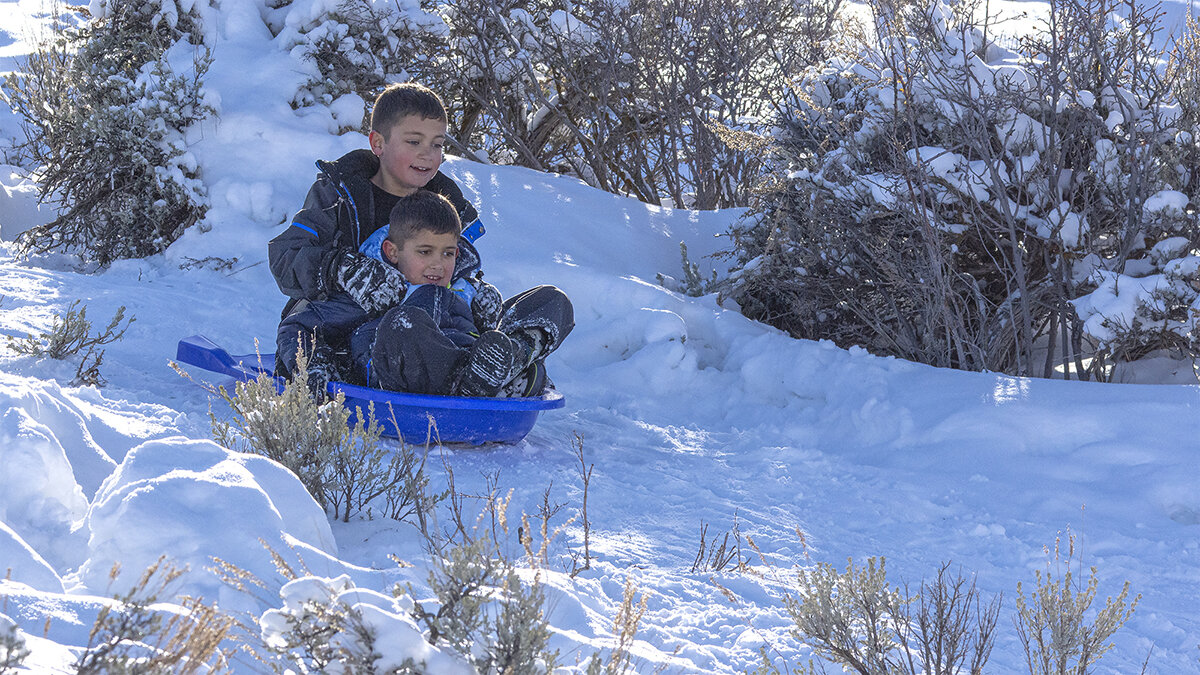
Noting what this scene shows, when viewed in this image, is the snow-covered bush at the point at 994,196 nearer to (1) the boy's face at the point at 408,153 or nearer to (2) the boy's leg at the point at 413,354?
(1) the boy's face at the point at 408,153

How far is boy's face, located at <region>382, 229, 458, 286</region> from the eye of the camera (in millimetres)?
3936

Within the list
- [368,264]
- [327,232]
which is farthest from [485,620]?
[327,232]

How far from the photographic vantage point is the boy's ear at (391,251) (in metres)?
4.00

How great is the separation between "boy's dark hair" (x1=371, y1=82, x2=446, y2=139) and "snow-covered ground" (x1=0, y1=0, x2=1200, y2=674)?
1269mm

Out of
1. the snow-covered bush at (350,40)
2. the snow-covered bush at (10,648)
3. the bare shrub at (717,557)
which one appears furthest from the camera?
the snow-covered bush at (350,40)

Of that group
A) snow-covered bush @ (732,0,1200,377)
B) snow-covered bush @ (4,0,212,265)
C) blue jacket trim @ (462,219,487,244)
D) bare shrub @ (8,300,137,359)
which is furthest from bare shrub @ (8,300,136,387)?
snow-covered bush @ (732,0,1200,377)

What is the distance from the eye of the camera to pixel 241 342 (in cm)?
538

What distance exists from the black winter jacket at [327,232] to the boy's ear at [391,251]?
187 millimetres

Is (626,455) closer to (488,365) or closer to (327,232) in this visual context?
(488,365)

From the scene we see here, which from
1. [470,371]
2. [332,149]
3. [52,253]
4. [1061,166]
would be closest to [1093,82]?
[1061,166]

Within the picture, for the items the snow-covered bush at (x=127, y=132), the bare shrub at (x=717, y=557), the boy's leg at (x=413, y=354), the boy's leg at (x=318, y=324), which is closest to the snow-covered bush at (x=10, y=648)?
the bare shrub at (x=717, y=557)

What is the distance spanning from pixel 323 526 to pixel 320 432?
548 mm

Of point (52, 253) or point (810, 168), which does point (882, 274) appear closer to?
point (810, 168)

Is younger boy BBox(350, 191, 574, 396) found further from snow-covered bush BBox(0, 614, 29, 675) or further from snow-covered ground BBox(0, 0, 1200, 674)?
snow-covered bush BBox(0, 614, 29, 675)
